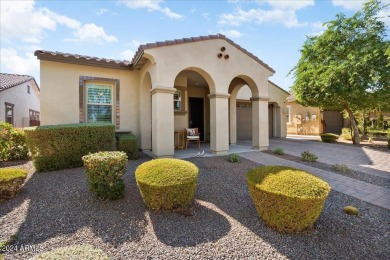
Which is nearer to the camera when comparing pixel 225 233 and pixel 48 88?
pixel 225 233

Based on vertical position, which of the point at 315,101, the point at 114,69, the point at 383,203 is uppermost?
the point at 114,69

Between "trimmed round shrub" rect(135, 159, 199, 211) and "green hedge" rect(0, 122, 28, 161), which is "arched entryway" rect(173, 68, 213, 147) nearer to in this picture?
"green hedge" rect(0, 122, 28, 161)

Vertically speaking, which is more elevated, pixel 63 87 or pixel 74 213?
pixel 63 87

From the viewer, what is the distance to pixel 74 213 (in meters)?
3.49

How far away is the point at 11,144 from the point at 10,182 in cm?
402

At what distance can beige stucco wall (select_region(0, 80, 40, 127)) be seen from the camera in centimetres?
1403

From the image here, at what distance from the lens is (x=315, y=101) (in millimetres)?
12312

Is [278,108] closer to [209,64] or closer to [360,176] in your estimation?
[209,64]

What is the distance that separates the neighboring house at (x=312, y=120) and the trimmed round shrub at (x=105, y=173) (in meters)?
18.3

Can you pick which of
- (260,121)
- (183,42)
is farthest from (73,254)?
(260,121)

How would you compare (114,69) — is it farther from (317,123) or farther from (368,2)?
(317,123)

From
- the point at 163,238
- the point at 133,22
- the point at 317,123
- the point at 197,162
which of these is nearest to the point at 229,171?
the point at 197,162

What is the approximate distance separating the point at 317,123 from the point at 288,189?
18232 mm

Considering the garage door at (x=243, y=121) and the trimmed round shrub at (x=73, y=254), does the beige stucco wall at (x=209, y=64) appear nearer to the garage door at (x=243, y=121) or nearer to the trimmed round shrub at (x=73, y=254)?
the garage door at (x=243, y=121)
